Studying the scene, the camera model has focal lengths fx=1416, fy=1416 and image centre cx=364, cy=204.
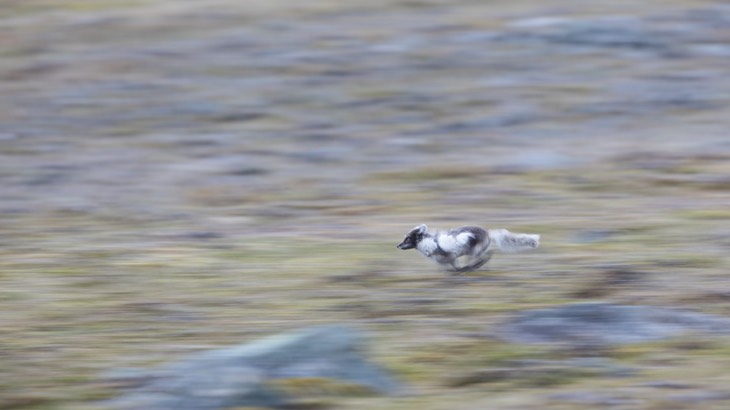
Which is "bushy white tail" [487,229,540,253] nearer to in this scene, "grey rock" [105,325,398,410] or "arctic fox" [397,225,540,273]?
"arctic fox" [397,225,540,273]

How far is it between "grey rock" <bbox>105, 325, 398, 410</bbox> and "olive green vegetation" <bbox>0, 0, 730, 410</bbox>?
79mm

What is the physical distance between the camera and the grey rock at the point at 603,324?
539 cm

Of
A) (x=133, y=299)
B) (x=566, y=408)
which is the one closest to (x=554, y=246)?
(x=133, y=299)

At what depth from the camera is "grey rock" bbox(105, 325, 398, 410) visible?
15.7 ft

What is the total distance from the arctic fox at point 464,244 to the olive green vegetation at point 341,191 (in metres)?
0.10

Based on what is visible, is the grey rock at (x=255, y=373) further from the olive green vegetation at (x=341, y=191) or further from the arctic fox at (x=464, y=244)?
the arctic fox at (x=464, y=244)

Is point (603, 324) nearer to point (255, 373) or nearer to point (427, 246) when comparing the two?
point (427, 246)

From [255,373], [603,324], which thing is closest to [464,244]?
[603,324]

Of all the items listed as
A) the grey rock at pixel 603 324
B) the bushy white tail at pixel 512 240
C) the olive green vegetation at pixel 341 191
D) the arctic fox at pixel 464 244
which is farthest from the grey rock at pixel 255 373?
the bushy white tail at pixel 512 240

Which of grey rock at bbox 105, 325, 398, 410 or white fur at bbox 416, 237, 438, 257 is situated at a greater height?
white fur at bbox 416, 237, 438, 257

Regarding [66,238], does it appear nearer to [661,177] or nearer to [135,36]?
[661,177]

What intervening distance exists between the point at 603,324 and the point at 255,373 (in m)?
1.46

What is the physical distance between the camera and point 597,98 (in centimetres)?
1118

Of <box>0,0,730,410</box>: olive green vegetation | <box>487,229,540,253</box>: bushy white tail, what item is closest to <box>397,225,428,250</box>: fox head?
<box>0,0,730,410</box>: olive green vegetation
